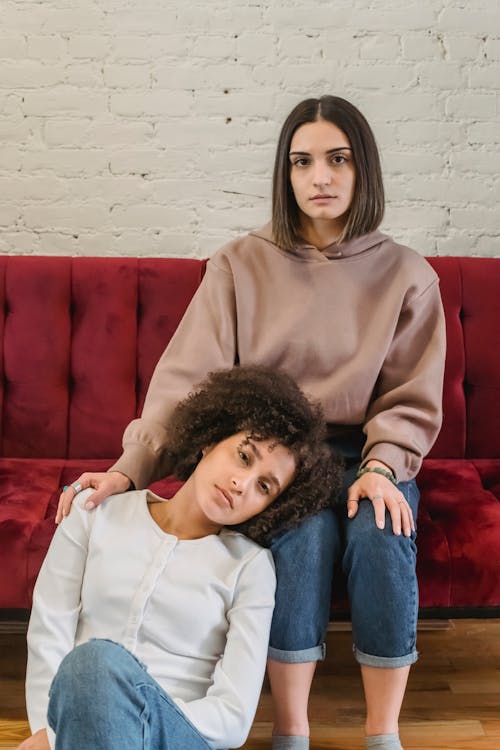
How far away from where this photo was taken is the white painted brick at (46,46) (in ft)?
8.32

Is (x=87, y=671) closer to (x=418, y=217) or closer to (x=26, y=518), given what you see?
(x=26, y=518)

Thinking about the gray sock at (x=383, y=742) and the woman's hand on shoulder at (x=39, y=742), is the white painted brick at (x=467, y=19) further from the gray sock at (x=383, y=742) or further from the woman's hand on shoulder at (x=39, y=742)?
the woman's hand on shoulder at (x=39, y=742)

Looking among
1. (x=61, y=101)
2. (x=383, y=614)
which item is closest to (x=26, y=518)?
(x=383, y=614)

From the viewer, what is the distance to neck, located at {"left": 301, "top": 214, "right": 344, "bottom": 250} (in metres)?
1.98

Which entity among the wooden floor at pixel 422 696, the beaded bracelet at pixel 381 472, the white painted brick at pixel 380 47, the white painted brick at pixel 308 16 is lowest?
the wooden floor at pixel 422 696

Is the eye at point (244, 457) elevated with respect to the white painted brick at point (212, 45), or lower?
lower

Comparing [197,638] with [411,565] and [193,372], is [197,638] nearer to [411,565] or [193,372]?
[411,565]

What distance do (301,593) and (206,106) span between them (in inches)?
60.4

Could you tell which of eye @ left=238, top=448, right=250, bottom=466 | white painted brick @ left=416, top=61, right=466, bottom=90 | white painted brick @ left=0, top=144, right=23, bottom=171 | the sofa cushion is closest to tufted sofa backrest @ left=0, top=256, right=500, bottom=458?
the sofa cushion

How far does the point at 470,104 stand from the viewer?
261cm

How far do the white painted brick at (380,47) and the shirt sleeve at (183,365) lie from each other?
95cm

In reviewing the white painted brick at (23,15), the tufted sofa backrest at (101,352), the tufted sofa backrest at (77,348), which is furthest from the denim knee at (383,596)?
the white painted brick at (23,15)

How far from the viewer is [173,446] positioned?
5.54 feet

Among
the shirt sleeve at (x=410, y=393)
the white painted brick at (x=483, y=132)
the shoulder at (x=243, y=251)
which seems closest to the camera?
the shirt sleeve at (x=410, y=393)
